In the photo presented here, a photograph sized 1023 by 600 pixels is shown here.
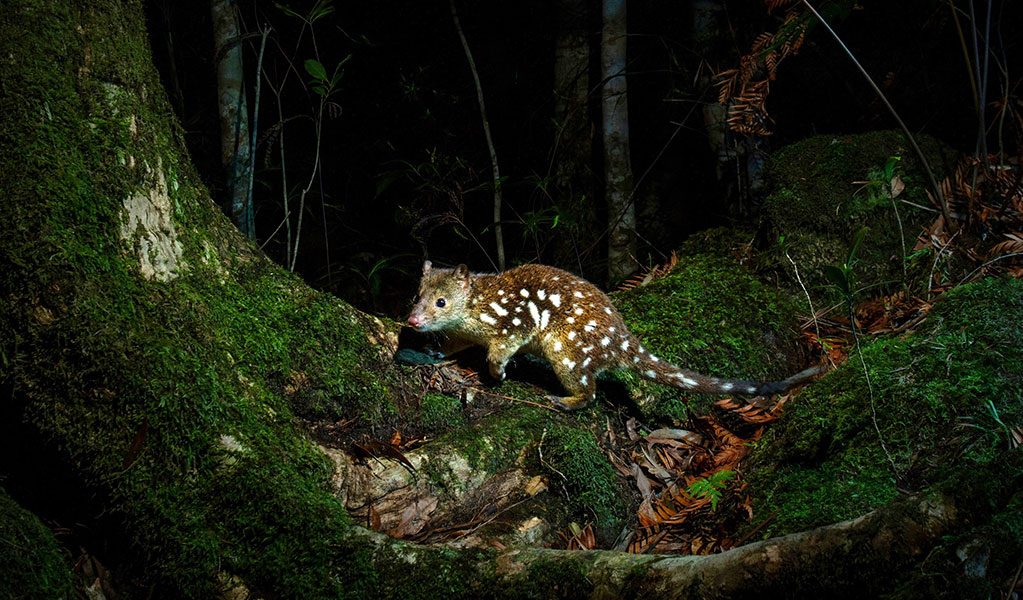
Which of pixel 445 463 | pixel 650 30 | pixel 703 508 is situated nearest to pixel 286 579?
pixel 445 463

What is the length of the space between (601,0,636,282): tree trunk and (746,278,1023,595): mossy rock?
3.33 meters

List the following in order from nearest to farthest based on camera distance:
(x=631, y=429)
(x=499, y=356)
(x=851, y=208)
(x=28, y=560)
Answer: (x=28, y=560), (x=631, y=429), (x=499, y=356), (x=851, y=208)

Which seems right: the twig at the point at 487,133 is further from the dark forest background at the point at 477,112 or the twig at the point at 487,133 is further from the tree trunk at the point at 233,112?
the tree trunk at the point at 233,112

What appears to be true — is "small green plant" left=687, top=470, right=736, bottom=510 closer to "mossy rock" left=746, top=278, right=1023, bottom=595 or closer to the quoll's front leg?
"mossy rock" left=746, top=278, right=1023, bottom=595

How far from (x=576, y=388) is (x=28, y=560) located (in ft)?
10.1

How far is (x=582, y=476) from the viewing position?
12.0 ft

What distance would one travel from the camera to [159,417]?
8.45 feet

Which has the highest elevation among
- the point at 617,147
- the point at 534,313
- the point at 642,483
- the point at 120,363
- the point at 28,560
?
the point at 617,147

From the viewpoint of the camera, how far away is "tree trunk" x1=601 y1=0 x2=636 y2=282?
20.9 ft

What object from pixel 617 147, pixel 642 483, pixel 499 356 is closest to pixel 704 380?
pixel 642 483

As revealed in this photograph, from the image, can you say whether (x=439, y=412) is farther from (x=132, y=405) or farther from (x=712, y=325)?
(x=712, y=325)

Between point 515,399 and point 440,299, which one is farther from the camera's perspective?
point 440,299

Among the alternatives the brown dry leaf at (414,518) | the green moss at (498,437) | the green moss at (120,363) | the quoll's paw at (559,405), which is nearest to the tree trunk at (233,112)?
the green moss at (120,363)

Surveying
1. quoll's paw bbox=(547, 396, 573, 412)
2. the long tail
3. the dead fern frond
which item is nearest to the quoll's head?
quoll's paw bbox=(547, 396, 573, 412)
